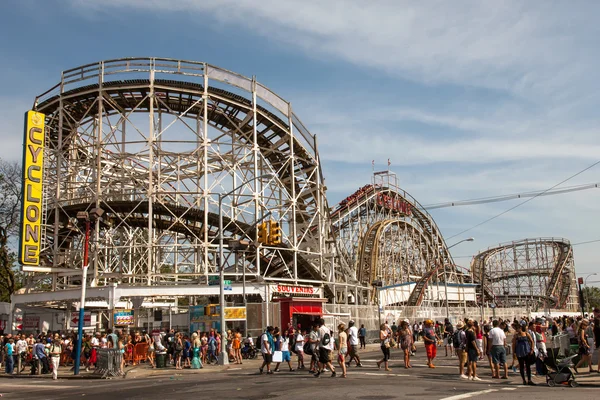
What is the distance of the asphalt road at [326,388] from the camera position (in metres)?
13.8

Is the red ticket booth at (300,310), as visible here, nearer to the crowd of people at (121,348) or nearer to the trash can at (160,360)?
the crowd of people at (121,348)

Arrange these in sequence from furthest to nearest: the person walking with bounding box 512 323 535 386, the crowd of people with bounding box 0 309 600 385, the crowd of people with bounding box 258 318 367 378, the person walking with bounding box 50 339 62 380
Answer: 1. the person walking with bounding box 50 339 62 380
2. the crowd of people with bounding box 258 318 367 378
3. the crowd of people with bounding box 0 309 600 385
4. the person walking with bounding box 512 323 535 386

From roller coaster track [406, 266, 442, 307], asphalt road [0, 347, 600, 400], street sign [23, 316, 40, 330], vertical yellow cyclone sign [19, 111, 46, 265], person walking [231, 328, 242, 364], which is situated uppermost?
vertical yellow cyclone sign [19, 111, 46, 265]

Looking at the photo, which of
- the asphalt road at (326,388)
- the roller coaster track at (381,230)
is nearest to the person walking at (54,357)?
the asphalt road at (326,388)

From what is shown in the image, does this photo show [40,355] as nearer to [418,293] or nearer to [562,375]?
[562,375]

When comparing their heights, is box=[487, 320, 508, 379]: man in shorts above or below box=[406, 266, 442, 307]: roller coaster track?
below

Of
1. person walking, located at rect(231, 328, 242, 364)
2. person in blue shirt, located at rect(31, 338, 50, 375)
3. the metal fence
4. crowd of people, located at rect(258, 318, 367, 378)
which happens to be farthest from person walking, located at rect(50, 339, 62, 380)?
crowd of people, located at rect(258, 318, 367, 378)

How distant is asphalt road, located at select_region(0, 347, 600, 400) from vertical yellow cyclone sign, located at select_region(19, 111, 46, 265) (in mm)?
11202

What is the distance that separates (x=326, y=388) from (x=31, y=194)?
2190 centimetres

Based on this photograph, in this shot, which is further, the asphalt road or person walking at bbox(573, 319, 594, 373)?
person walking at bbox(573, 319, 594, 373)

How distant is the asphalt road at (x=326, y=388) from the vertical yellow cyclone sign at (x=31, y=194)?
11202mm

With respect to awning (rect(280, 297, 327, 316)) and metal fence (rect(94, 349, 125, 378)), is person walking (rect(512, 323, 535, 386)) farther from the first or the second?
awning (rect(280, 297, 327, 316))

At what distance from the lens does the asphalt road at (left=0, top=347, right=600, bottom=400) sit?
13766 millimetres

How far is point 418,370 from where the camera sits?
810 inches
